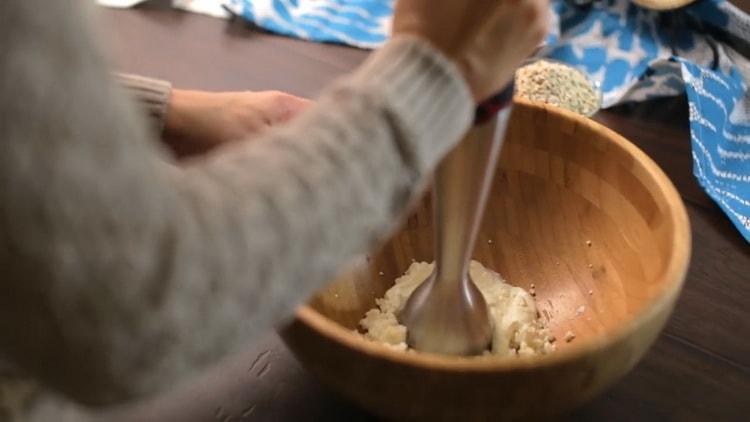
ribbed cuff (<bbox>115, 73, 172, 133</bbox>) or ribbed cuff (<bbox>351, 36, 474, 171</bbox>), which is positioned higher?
ribbed cuff (<bbox>351, 36, 474, 171</bbox>)

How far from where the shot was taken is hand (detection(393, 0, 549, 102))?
16.0 inches

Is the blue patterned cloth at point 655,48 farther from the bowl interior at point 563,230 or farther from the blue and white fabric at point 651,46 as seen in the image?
the bowl interior at point 563,230

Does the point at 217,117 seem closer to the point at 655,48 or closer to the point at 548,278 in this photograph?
the point at 548,278

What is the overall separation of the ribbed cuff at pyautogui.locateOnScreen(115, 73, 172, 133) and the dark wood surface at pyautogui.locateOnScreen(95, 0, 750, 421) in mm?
55

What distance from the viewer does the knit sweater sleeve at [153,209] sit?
11.2 inches

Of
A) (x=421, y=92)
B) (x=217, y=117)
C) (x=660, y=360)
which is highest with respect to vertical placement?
(x=421, y=92)

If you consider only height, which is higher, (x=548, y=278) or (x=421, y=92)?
(x=421, y=92)

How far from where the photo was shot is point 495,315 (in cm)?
61

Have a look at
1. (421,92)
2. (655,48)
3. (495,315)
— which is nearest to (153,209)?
(421,92)

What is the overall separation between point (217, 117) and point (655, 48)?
1.70 ft

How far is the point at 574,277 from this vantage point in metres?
0.62

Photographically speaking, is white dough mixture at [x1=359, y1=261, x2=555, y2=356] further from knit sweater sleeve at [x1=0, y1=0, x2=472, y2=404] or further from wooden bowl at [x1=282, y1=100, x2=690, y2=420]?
knit sweater sleeve at [x1=0, y1=0, x2=472, y2=404]

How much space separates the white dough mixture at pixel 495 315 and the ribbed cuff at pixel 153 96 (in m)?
0.22

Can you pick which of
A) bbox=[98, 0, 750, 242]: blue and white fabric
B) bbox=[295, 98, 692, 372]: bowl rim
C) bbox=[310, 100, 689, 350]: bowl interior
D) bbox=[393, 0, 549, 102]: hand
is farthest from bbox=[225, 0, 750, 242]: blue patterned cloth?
bbox=[393, 0, 549, 102]: hand
